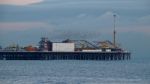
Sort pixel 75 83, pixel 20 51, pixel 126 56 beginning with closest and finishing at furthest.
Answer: pixel 75 83, pixel 20 51, pixel 126 56

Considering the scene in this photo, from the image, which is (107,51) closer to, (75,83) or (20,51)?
(20,51)

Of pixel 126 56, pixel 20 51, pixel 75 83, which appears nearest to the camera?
pixel 75 83

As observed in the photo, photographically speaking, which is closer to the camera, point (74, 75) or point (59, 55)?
point (74, 75)

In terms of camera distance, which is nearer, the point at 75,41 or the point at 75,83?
the point at 75,83

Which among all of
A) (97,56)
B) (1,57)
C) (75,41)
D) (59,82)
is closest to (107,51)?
(97,56)

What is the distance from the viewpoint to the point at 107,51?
161500 mm

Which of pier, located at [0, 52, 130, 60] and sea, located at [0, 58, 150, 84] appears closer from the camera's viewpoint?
sea, located at [0, 58, 150, 84]

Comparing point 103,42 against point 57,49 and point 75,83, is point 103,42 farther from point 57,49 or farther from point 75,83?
point 75,83

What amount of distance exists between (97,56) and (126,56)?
11.8m

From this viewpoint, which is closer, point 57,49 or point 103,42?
point 57,49

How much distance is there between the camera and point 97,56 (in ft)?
525

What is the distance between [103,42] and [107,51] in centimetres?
1085

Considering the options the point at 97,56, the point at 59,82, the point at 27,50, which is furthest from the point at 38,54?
the point at 59,82

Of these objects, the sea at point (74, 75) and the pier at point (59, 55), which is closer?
the sea at point (74, 75)
